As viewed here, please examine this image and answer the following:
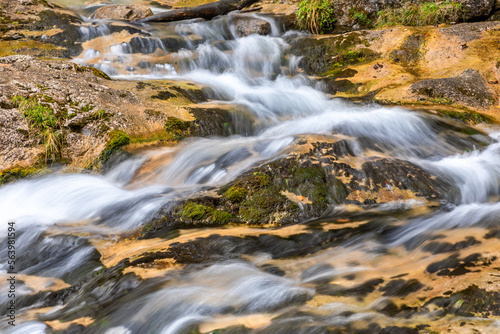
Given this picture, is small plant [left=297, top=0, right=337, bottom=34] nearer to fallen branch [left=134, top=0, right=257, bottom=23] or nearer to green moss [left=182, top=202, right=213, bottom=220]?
fallen branch [left=134, top=0, right=257, bottom=23]

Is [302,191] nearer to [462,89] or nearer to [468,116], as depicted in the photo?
[468,116]

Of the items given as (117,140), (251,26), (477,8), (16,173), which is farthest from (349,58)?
(16,173)

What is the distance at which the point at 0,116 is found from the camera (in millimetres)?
5852

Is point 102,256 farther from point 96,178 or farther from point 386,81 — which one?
point 386,81

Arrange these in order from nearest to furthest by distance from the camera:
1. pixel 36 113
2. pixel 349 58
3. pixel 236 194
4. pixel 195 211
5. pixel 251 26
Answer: pixel 195 211, pixel 236 194, pixel 36 113, pixel 349 58, pixel 251 26

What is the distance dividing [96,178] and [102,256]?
7.06 feet

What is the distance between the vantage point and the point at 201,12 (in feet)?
45.5

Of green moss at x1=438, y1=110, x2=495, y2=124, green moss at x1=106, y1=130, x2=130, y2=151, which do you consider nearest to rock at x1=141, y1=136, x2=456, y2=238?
green moss at x1=106, y1=130, x2=130, y2=151

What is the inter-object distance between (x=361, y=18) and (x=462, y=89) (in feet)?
17.9

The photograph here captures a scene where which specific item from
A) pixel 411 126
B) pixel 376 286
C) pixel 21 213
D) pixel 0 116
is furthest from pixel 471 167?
pixel 0 116

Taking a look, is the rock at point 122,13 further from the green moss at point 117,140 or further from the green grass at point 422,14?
the green moss at point 117,140

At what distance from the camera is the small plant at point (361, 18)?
Answer: 12.1 metres

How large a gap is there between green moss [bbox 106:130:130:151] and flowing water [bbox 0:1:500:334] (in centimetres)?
41

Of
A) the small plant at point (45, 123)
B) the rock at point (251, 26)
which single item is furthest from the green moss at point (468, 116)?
the small plant at point (45, 123)
